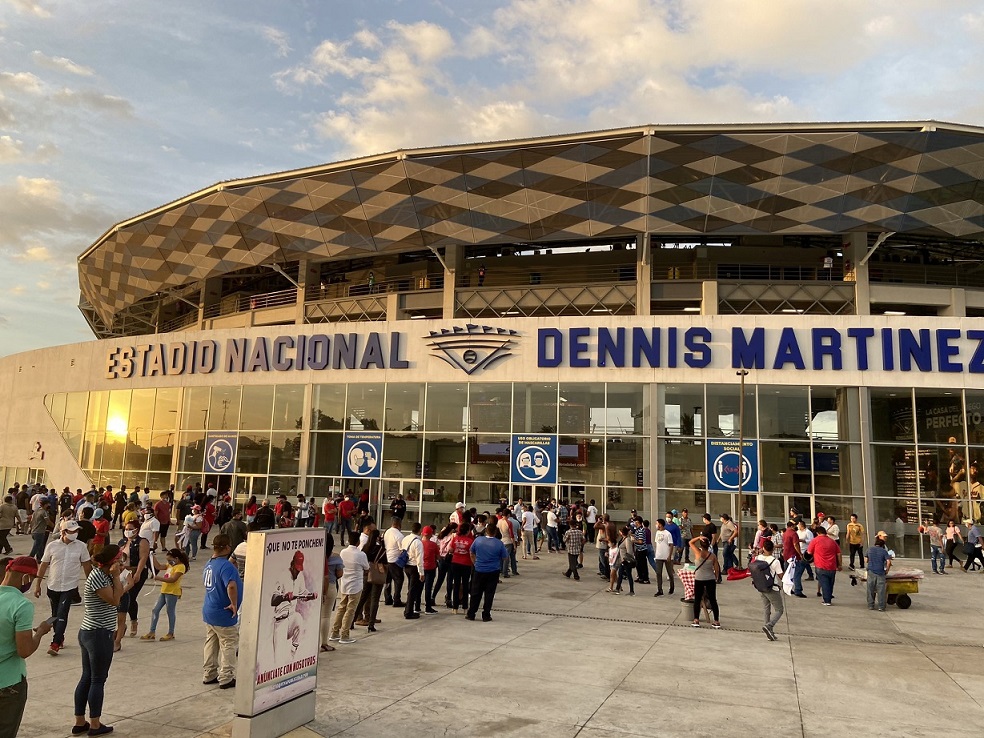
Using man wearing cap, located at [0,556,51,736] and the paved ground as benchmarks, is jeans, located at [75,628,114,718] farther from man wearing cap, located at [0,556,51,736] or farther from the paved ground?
man wearing cap, located at [0,556,51,736]

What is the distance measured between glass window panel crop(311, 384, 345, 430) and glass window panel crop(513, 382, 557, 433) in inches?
329

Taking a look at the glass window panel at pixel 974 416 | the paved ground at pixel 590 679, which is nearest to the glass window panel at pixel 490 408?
the paved ground at pixel 590 679

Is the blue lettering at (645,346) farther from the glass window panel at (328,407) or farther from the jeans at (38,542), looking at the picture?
the jeans at (38,542)

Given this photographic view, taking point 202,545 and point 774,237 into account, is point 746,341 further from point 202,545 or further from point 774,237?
point 202,545

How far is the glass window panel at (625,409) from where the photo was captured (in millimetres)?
28531

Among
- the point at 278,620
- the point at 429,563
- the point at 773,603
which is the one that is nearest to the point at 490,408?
the point at 429,563

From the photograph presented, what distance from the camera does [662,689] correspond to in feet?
27.5

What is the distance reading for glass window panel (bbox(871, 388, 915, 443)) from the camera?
2694cm

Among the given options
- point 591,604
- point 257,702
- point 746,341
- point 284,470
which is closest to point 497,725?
point 257,702

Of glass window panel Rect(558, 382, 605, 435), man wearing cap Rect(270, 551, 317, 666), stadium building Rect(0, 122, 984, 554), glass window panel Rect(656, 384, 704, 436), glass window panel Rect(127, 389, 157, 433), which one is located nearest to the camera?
man wearing cap Rect(270, 551, 317, 666)

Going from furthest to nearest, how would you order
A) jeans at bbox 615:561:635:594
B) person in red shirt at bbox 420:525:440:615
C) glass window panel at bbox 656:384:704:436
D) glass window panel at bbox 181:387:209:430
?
glass window panel at bbox 181:387:209:430 → glass window panel at bbox 656:384:704:436 → jeans at bbox 615:561:635:594 → person in red shirt at bbox 420:525:440:615

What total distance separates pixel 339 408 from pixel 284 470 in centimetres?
413

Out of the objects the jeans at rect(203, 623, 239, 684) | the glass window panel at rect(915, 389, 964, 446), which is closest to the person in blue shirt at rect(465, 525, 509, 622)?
the jeans at rect(203, 623, 239, 684)

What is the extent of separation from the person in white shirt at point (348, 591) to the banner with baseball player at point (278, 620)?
334 cm
